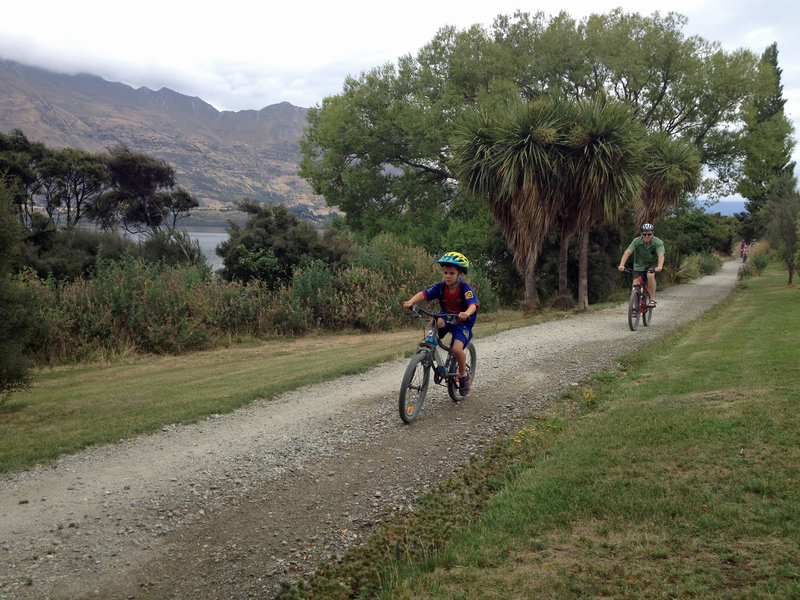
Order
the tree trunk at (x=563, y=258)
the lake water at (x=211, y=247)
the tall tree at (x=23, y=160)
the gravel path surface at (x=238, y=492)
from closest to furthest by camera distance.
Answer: the gravel path surface at (x=238, y=492), the tree trunk at (x=563, y=258), the lake water at (x=211, y=247), the tall tree at (x=23, y=160)

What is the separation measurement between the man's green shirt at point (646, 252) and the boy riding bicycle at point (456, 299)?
23.3ft

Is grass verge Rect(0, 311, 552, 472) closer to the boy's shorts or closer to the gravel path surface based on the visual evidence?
the gravel path surface

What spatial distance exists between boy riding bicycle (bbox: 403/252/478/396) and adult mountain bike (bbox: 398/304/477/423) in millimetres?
92

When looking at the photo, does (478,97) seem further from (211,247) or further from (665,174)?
(211,247)

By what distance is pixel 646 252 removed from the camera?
42.7 feet

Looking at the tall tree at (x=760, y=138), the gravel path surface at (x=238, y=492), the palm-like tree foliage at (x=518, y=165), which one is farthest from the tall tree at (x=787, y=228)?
the gravel path surface at (x=238, y=492)

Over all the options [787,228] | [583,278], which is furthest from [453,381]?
[787,228]

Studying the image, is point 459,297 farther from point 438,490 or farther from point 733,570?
point 733,570

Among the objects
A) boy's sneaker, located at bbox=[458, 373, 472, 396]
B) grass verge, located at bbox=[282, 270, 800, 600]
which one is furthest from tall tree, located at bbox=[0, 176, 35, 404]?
grass verge, located at bbox=[282, 270, 800, 600]

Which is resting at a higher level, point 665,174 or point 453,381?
point 665,174

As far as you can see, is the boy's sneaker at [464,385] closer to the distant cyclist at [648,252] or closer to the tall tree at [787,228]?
the distant cyclist at [648,252]

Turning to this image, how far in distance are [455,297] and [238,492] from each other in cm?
327

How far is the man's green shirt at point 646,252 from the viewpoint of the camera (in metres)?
12.9

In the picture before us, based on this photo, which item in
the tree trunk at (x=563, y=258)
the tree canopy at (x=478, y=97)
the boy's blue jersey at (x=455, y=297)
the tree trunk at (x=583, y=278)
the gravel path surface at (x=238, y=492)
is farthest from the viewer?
the tree canopy at (x=478, y=97)
